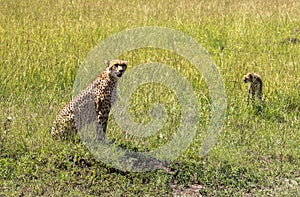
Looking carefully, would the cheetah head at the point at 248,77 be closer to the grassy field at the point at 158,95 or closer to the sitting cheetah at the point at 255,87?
the sitting cheetah at the point at 255,87

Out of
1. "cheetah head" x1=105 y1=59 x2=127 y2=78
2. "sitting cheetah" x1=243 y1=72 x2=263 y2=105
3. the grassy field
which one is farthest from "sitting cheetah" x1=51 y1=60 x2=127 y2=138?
"sitting cheetah" x1=243 y1=72 x2=263 y2=105

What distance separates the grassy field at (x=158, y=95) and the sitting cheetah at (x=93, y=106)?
0.48ft

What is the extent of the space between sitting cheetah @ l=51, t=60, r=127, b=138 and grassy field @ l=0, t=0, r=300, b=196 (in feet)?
0.48

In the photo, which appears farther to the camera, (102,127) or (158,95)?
(158,95)

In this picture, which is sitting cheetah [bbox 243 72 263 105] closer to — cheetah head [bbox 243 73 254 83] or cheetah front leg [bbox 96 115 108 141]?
cheetah head [bbox 243 73 254 83]

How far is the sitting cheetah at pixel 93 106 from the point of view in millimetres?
5336

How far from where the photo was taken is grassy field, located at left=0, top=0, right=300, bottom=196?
15.6 feet

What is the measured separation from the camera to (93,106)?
5441mm

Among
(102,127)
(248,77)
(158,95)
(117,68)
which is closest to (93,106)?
(102,127)

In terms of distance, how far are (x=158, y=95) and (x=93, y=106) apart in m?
1.20

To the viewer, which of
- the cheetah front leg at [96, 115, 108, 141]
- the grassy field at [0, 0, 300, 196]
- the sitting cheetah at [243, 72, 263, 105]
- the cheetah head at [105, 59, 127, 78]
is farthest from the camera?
the sitting cheetah at [243, 72, 263, 105]

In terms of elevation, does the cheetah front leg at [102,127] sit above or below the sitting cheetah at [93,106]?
below

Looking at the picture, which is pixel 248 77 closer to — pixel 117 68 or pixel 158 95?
pixel 158 95

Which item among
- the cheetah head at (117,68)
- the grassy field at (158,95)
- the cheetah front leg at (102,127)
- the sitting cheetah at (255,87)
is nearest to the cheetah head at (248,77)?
the sitting cheetah at (255,87)
